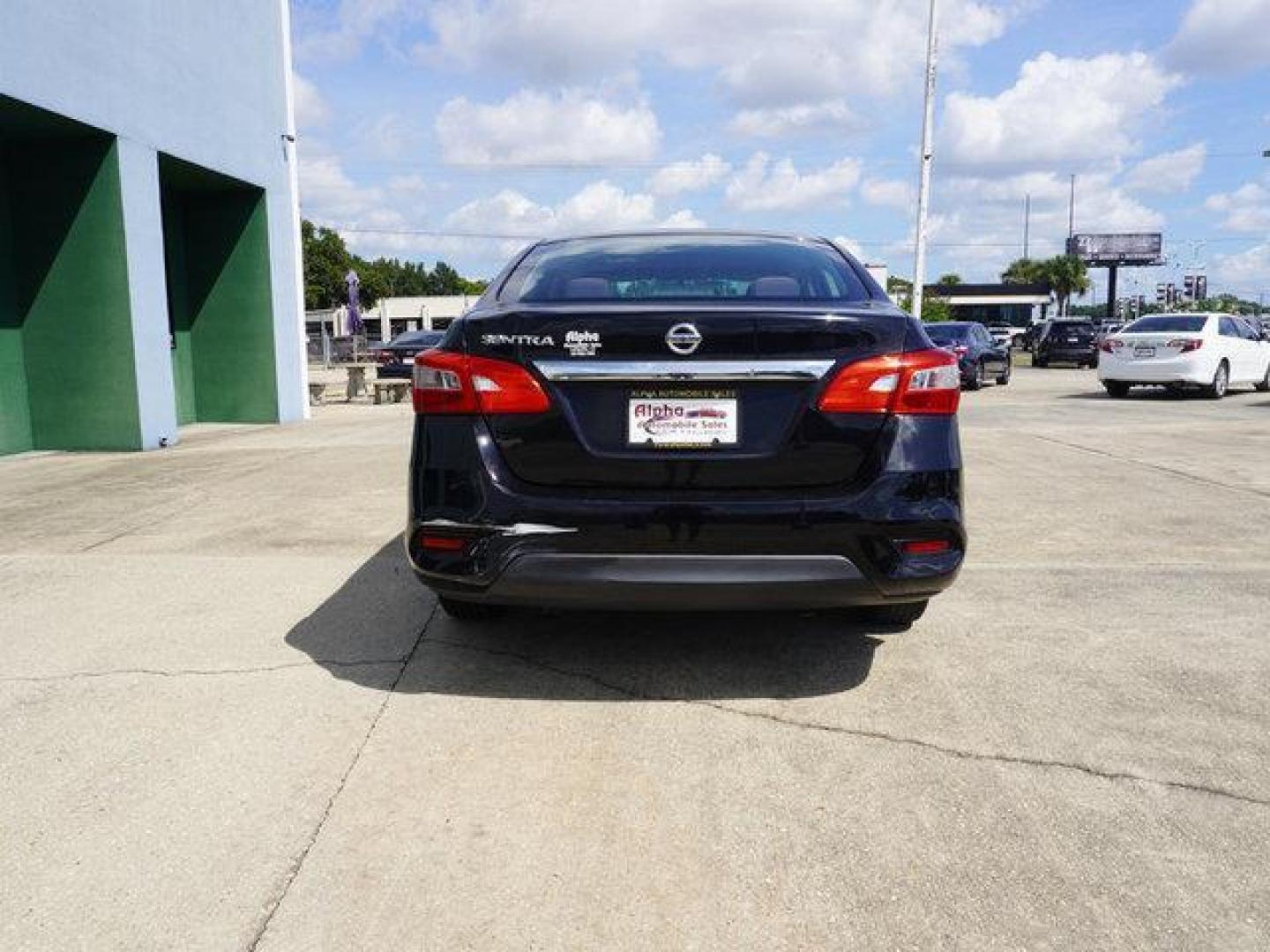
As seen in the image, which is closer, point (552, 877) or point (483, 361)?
point (552, 877)

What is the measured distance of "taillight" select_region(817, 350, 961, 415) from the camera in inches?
117

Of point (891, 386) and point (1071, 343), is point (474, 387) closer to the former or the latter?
point (891, 386)

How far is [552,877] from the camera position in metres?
2.28

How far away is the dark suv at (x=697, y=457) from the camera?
2955 mm

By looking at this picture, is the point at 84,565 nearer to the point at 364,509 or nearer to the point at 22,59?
the point at 364,509

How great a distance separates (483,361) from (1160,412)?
45.8 ft

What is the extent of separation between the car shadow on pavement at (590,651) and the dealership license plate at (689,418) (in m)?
0.96

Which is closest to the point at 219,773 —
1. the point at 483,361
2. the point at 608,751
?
the point at 608,751

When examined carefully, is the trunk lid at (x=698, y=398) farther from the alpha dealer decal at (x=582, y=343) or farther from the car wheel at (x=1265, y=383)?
the car wheel at (x=1265, y=383)

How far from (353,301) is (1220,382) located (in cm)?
2117

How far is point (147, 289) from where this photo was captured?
35.4ft

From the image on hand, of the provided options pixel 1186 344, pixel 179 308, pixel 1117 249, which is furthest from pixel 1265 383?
pixel 1117 249

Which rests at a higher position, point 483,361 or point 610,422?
point 483,361

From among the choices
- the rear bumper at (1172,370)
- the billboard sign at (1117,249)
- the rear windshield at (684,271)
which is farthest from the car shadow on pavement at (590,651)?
the billboard sign at (1117,249)
